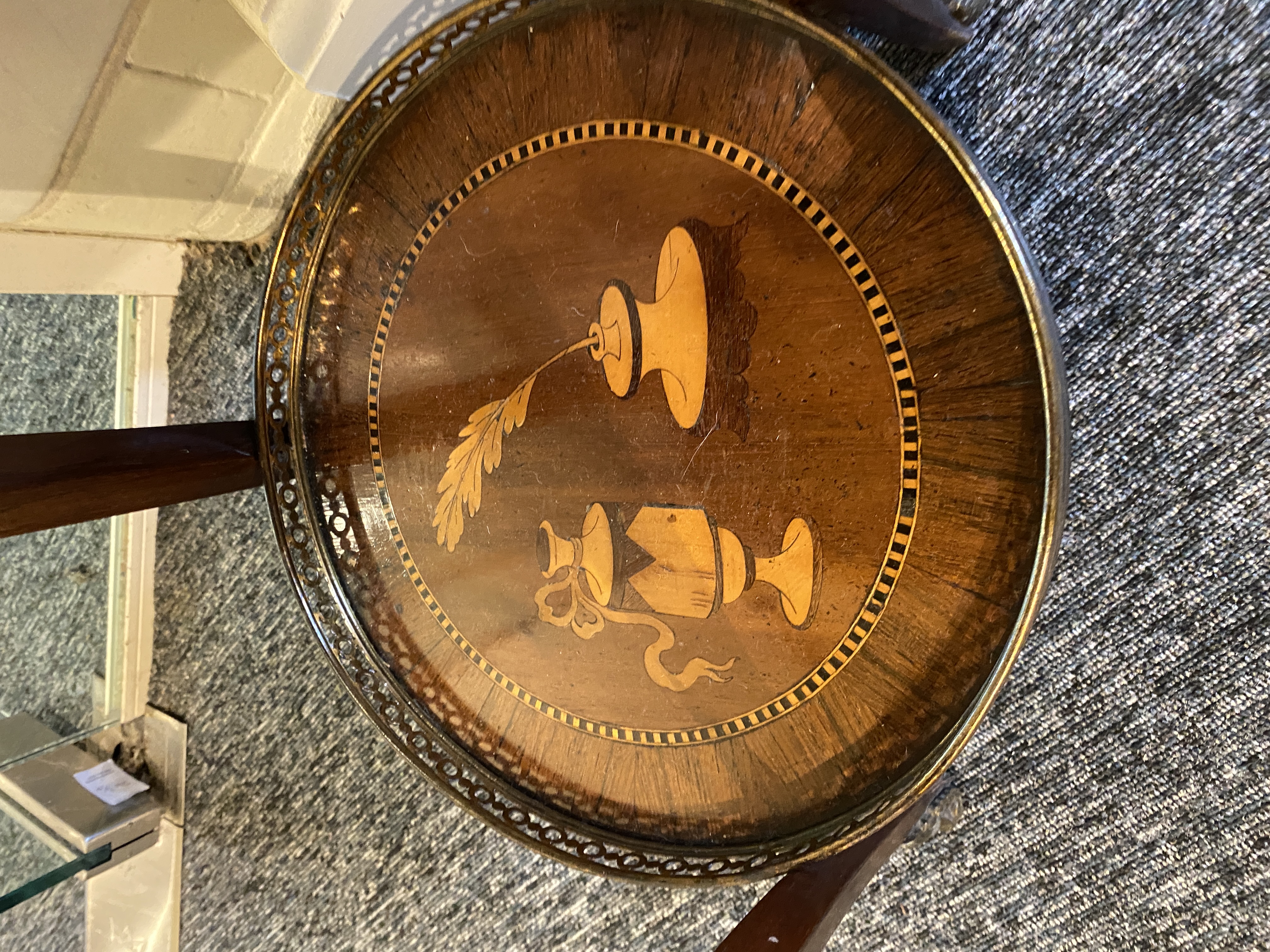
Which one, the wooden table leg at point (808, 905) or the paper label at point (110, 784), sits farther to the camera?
the paper label at point (110, 784)

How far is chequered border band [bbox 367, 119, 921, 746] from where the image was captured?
1.38 ft

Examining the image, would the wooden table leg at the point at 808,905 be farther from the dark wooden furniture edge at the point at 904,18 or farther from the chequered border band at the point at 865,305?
the dark wooden furniture edge at the point at 904,18

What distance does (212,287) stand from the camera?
124 centimetres

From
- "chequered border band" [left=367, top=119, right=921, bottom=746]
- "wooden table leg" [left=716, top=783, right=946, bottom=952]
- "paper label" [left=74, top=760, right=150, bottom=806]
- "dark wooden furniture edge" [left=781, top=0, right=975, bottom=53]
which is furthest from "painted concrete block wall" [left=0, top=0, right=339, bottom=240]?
"wooden table leg" [left=716, top=783, right=946, bottom=952]

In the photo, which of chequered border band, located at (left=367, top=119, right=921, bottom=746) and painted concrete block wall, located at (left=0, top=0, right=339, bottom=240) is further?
painted concrete block wall, located at (left=0, top=0, right=339, bottom=240)

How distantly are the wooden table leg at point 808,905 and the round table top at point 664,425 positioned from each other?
0.25 ft

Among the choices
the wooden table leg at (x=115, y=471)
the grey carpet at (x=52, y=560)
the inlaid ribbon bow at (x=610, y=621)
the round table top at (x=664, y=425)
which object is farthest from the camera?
the grey carpet at (x=52, y=560)

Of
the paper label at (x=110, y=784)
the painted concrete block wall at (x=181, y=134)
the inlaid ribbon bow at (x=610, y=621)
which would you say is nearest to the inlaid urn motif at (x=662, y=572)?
the inlaid ribbon bow at (x=610, y=621)

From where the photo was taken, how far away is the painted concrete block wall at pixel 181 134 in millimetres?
875

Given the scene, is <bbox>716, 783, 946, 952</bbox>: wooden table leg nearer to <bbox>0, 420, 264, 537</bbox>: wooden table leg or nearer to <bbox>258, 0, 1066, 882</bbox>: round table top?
<bbox>258, 0, 1066, 882</bbox>: round table top

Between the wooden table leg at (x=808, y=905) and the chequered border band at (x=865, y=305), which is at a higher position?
the chequered border band at (x=865, y=305)

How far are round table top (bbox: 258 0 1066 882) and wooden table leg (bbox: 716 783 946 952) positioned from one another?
76 millimetres

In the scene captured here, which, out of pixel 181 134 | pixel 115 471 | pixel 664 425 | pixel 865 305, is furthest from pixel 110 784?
pixel 865 305

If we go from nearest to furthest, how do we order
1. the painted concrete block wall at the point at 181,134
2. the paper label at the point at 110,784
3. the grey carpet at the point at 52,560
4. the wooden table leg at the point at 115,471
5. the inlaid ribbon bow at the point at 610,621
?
1. the inlaid ribbon bow at the point at 610,621
2. the wooden table leg at the point at 115,471
3. the painted concrete block wall at the point at 181,134
4. the grey carpet at the point at 52,560
5. the paper label at the point at 110,784
